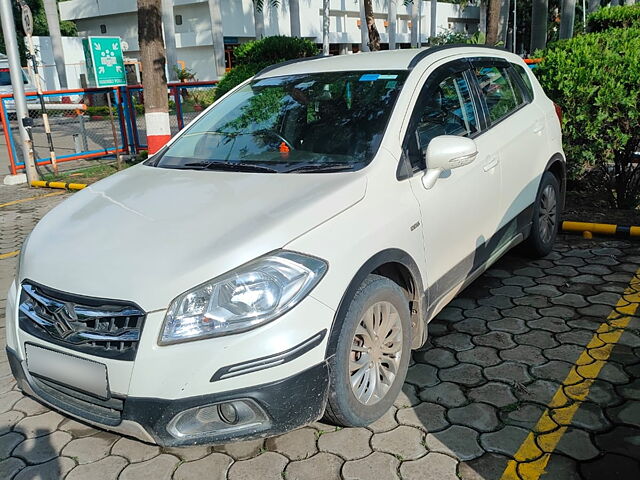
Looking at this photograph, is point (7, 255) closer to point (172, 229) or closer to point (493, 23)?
point (172, 229)

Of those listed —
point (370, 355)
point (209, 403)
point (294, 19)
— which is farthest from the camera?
point (294, 19)

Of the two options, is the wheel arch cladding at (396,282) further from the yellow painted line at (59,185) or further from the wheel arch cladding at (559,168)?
the yellow painted line at (59,185)

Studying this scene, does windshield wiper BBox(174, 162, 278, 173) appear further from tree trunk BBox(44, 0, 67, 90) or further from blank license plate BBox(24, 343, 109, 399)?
tree trunk BBox(44, 0, 67, 90)

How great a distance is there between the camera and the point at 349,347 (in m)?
2.67

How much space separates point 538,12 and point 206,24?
2658cm

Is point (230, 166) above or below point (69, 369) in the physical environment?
above

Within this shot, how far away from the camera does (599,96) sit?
221 inches

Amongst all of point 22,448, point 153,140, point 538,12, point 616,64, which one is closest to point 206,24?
point 538,12

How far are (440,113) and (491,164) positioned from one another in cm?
54

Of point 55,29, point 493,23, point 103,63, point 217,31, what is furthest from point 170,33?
point 493,23

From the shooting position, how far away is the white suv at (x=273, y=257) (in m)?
2.38

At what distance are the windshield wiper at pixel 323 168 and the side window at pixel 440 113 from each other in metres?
0.39

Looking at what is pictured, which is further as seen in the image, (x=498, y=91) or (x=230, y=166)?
(x=498, y=91)

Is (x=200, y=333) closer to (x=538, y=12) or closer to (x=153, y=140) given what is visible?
(x=153, y=140)
